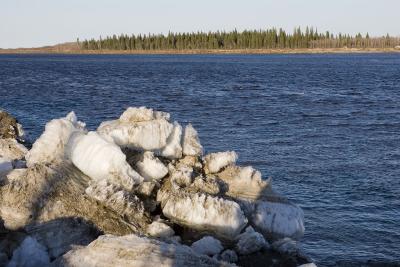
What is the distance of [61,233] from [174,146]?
3574 mm

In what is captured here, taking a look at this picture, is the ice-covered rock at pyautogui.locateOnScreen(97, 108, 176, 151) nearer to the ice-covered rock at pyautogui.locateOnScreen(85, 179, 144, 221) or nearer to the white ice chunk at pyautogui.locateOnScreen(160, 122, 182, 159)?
the white ice chunk at pyautogui.locateOnScreen(160, 122, 182, 159)

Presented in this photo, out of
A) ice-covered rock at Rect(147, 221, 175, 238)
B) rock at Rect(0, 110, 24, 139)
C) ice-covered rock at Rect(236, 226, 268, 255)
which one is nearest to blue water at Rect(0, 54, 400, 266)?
ice-covered rock at Rect(236, 226, 268, 255)

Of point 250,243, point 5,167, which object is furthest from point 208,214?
point 5,167

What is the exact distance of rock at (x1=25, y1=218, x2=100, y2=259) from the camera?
9164 mm

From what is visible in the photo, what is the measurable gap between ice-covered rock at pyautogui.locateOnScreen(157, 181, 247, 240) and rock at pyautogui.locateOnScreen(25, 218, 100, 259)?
1445 millimetres

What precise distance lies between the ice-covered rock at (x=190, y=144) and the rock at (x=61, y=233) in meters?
3.36

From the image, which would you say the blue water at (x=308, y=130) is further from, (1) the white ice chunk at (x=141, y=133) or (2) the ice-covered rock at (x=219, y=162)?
(1) the white ice chunk at (x=141, y=133)

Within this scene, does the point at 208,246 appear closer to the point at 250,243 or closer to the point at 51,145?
the point at 250,243

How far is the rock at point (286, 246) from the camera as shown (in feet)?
32.3

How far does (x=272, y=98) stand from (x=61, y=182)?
128 ft

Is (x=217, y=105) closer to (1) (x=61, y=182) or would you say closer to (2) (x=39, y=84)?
(2) (x=39, y=84)

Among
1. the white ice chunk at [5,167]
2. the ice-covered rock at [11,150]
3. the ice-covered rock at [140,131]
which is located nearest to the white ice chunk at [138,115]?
the ice-covered rock at [140,131]

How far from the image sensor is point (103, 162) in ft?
35.0

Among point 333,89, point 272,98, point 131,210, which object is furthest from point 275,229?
point 333,89
